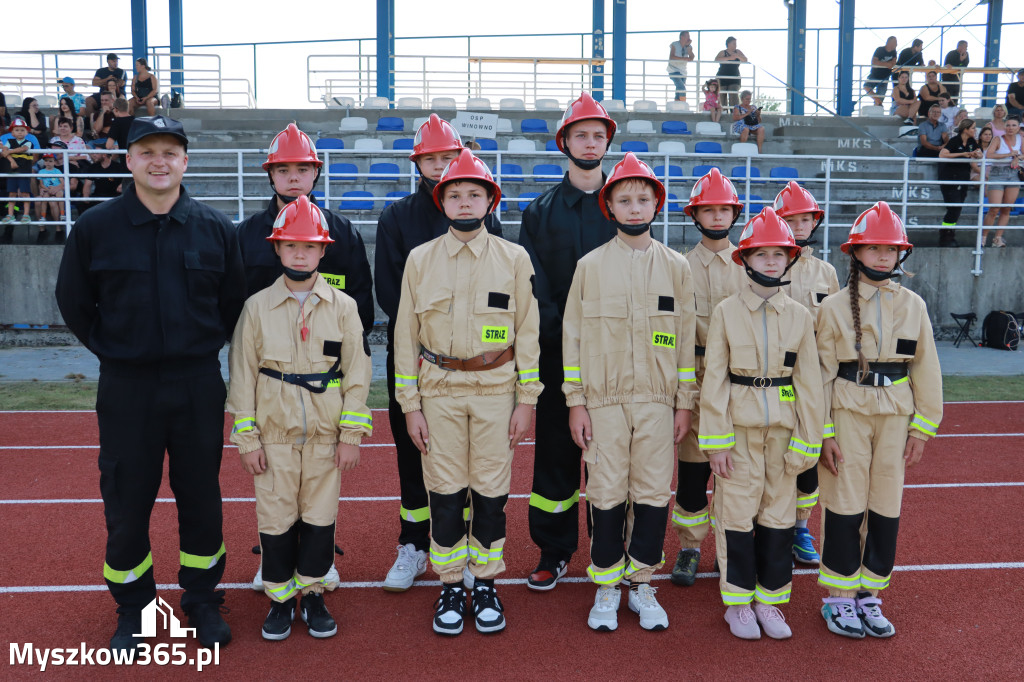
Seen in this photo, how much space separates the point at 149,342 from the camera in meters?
3.62

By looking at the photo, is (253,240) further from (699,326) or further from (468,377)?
(699,326)

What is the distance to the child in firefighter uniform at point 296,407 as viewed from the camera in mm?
3805

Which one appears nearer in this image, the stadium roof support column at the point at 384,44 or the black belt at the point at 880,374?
Result: the black belt at the point at 880,374

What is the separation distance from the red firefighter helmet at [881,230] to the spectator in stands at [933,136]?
1271cm

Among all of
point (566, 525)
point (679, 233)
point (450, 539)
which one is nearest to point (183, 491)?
point (450, 539)

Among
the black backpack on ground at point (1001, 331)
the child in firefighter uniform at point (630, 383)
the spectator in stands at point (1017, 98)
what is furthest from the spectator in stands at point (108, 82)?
the spectator in stands at point (1017, 98)

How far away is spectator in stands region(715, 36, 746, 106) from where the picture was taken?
1962cm

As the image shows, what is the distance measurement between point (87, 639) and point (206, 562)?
2.07 feet

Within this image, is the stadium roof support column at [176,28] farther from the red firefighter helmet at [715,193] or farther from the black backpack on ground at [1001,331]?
the red firefighter helmet at [715,193]

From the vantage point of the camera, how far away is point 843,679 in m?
3.48

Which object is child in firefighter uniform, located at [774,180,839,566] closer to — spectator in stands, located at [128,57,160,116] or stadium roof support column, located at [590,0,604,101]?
spectator in stands, located at [128,57,160,116]

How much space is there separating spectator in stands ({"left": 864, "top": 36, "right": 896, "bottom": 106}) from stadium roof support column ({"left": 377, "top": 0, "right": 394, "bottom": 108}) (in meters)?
11.7

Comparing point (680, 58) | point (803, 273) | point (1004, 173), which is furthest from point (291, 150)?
point (680, 58)

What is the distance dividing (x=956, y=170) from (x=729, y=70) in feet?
23.6
